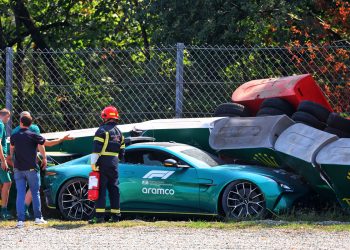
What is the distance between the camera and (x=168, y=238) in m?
11.8

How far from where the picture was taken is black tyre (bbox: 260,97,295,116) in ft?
52.0

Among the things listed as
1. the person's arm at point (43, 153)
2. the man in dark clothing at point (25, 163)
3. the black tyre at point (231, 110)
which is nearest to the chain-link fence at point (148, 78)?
the black tyre at point (231, 110)

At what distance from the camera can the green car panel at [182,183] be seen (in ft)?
45.5

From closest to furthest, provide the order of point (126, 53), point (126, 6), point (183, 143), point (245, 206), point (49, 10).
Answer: point (245, 206), point (183, 143), point (126, 53), point (126, 6), point (49, 10)

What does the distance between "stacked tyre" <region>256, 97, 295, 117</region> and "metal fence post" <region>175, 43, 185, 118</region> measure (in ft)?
5.43

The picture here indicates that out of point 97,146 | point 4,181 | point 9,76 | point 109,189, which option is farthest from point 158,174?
point 9,76

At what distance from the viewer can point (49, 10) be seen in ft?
89.4

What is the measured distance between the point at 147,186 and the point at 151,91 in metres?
3.13

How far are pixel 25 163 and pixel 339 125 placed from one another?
5240 mm

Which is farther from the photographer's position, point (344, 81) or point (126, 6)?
point (126, 6)

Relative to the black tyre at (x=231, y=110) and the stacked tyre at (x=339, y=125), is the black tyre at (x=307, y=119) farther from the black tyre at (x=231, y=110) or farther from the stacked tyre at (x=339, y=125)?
the black tyre at (x=231, y=110)

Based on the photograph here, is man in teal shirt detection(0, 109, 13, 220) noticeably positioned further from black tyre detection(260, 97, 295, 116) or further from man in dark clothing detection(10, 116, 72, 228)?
black tyre detection(260, 97, 295, 116)

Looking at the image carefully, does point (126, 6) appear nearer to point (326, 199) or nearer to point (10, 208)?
point (10, 208)

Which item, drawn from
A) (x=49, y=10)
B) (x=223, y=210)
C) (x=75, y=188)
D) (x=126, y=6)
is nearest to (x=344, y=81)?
(x=223, y=210)
